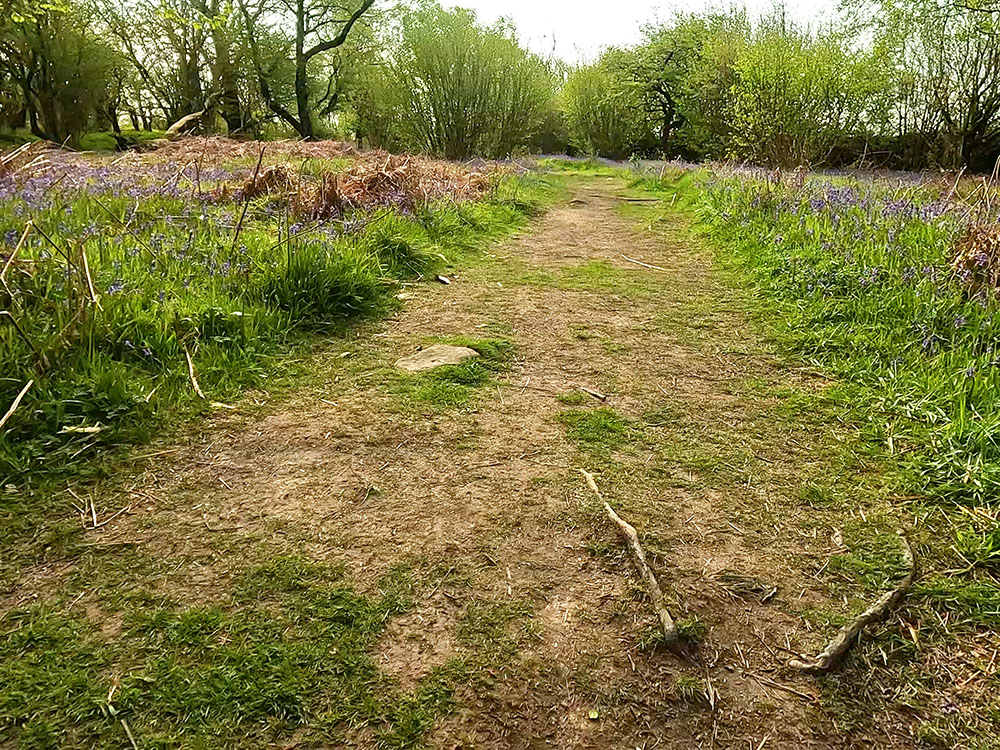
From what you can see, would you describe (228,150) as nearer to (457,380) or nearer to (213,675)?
(457,380)

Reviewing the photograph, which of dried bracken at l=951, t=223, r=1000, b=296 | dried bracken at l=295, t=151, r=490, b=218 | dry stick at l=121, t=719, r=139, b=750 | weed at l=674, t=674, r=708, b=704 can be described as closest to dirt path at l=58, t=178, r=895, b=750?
weed at l=674, t=674, r=708, b=704

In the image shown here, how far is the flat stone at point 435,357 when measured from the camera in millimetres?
3523

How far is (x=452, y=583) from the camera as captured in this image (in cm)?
187

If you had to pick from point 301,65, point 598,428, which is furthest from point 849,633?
point 301,65

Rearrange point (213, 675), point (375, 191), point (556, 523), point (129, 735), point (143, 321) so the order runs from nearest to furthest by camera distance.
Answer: point (129, 735)
point (213, 675)
point (556, 523)
point (143, 321)
point (375, 191)

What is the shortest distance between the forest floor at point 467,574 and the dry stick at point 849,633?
39mm

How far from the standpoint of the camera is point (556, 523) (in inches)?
85.7

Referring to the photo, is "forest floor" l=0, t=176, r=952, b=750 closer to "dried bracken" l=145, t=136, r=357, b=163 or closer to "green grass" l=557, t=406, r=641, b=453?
"green grass" l=557, t=406, r=641, b=453

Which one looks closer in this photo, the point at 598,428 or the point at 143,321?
the point at 598,428

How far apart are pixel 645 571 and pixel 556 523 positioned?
1.23ft

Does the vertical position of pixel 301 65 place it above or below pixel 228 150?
above

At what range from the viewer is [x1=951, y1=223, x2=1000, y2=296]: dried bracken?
364cm

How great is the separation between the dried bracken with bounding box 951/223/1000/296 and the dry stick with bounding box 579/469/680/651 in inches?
114

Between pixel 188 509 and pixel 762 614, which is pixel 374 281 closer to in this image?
pixel 188 509
